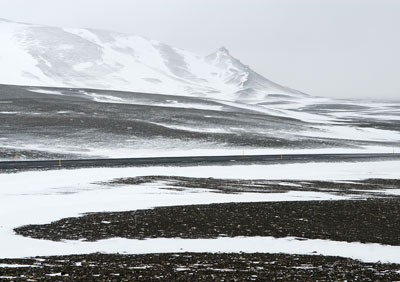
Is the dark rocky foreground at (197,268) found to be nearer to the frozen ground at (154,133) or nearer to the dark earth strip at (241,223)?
the dark earth strip at (241,223)

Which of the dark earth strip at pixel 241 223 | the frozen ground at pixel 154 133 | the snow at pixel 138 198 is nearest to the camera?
the snow at pixel 138 198

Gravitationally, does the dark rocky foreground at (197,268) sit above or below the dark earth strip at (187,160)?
above

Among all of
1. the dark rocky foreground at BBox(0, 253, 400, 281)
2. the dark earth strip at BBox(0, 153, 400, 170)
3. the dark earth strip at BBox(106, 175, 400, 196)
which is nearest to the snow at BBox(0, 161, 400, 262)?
the dark rocky foreground at BBox(0, 253, 400, 281)

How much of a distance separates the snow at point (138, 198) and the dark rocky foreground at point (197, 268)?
135 cm

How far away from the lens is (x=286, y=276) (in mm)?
15062

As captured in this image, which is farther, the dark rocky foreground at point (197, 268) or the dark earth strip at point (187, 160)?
the dark earth strip at point (187, 160)

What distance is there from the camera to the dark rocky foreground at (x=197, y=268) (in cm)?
1466

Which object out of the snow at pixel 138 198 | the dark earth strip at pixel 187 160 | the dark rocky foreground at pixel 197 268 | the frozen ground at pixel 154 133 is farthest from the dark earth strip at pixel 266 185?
the frozen ground at pixel 154 133

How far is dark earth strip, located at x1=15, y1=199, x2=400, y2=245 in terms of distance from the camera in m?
22.1

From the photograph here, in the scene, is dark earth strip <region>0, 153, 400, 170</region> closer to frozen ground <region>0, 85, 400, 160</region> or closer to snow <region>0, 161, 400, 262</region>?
snow <region>0, 161, 400, 262</region>

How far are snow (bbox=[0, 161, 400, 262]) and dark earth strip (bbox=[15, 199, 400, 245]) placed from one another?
3.69 feet

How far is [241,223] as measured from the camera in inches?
963

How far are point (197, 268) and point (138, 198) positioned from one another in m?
16.5

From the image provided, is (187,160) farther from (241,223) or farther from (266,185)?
(241,223)
